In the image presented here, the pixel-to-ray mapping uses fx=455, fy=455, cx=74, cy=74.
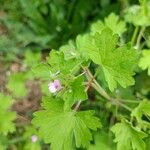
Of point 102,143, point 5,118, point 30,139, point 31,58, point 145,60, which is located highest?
point 31,58

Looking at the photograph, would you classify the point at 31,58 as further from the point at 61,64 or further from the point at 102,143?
the point at 61,64

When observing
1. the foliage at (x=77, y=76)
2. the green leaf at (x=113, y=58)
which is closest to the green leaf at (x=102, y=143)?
the foliage at (x=77, y=76)

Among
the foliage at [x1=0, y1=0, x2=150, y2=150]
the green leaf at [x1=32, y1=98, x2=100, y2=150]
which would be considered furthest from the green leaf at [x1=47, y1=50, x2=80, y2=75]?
the green leaf at [x1=32, y1=98, x2=100, y2=150]

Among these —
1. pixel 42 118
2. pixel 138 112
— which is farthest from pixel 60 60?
pixel 138 112

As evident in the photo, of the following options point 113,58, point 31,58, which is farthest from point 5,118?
point 113,58

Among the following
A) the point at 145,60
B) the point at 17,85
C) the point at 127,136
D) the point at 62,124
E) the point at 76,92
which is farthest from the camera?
the point at 17,85
